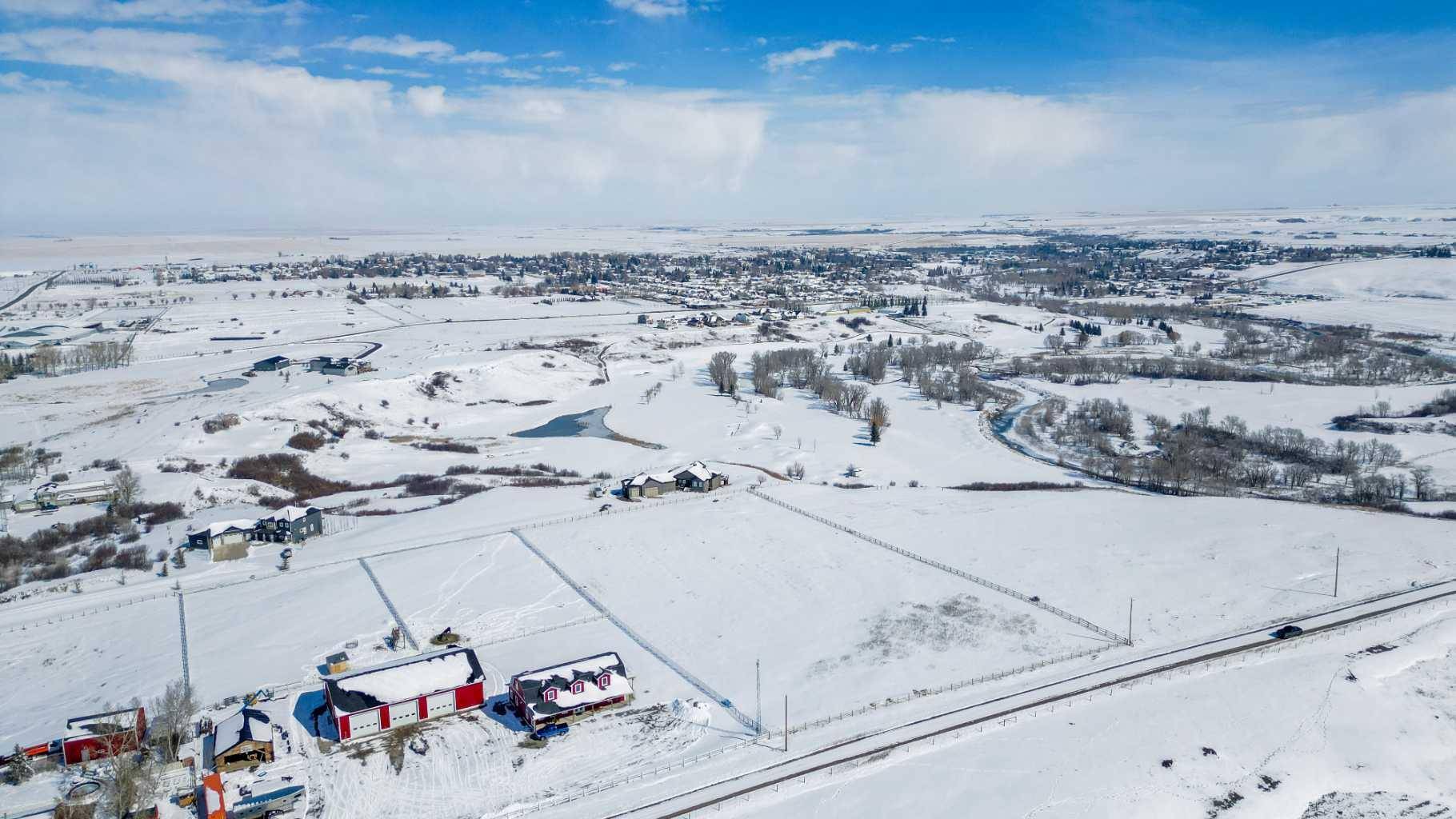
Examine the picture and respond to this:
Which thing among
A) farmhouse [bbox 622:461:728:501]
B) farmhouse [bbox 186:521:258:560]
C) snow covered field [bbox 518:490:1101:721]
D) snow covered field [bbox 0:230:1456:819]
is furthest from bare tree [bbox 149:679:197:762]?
farmhouse [bbox 622:461:728:501]

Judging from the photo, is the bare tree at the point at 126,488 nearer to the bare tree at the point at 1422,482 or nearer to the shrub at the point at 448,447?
the shrub at the point at 448,447

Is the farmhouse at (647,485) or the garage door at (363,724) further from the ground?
the farmhouse at (647,485)

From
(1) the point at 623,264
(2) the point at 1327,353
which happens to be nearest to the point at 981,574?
(2) the point at 1327,353

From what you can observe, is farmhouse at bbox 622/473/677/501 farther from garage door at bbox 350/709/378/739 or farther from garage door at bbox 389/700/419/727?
garage door at bbox 350/709/378/739

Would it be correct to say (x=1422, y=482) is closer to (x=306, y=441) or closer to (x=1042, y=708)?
(x=1042, y=708)

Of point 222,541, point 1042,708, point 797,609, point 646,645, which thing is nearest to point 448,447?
point 222,541

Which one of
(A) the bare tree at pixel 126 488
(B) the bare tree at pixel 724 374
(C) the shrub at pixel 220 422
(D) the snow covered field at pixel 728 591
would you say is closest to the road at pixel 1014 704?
(D) the snow covered field at pixel 728 591
